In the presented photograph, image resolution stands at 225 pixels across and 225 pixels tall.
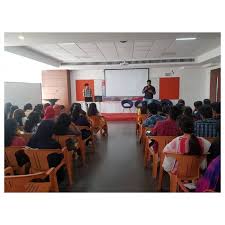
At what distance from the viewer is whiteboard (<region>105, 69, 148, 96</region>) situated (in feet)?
35.2

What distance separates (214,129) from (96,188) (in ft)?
6.18

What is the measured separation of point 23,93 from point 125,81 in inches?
176

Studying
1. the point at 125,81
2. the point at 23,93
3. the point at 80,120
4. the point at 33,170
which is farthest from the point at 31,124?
the point at 125,81

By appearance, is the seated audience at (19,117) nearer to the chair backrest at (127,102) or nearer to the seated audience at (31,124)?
the seated audience at (31,124)

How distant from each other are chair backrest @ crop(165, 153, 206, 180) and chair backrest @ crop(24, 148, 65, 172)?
4.70 feet

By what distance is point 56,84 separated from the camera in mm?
10625

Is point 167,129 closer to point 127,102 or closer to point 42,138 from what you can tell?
point 42,138

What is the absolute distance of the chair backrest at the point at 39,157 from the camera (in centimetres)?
290

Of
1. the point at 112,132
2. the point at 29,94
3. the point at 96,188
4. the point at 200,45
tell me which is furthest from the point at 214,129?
the point at 29,94

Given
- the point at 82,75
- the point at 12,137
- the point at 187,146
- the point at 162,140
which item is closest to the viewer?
the point at 187,146

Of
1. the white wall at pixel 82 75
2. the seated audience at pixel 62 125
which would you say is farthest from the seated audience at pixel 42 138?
the white wall at pixel 82 75
